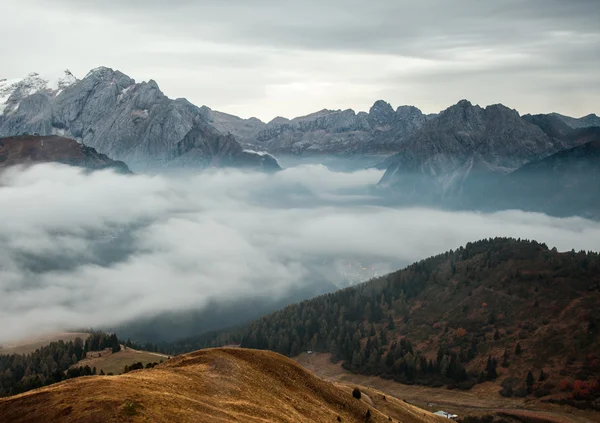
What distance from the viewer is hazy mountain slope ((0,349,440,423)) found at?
63.4m

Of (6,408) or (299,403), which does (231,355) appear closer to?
(299,403)

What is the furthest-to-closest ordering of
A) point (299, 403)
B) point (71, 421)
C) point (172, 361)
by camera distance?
point (172, 361)
point (299, 403)
point (71, 421)

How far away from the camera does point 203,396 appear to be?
79.7m

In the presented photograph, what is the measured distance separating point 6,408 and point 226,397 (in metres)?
29.8

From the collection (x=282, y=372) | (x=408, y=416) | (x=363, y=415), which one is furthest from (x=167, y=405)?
(x=408, y=416)

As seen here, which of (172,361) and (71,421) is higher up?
(71,421)

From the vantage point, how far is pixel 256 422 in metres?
74.1

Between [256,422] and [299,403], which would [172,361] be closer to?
[299,403]

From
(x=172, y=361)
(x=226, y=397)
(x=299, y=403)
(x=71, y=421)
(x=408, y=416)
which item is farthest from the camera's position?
(x=408, y=416)

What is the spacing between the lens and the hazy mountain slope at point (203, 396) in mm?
63438

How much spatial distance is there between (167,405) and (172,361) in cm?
3839

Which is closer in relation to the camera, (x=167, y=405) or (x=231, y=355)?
(x=167, y=405)

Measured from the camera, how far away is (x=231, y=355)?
106 m

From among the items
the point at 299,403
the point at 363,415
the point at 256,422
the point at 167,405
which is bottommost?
the point at 363,415
